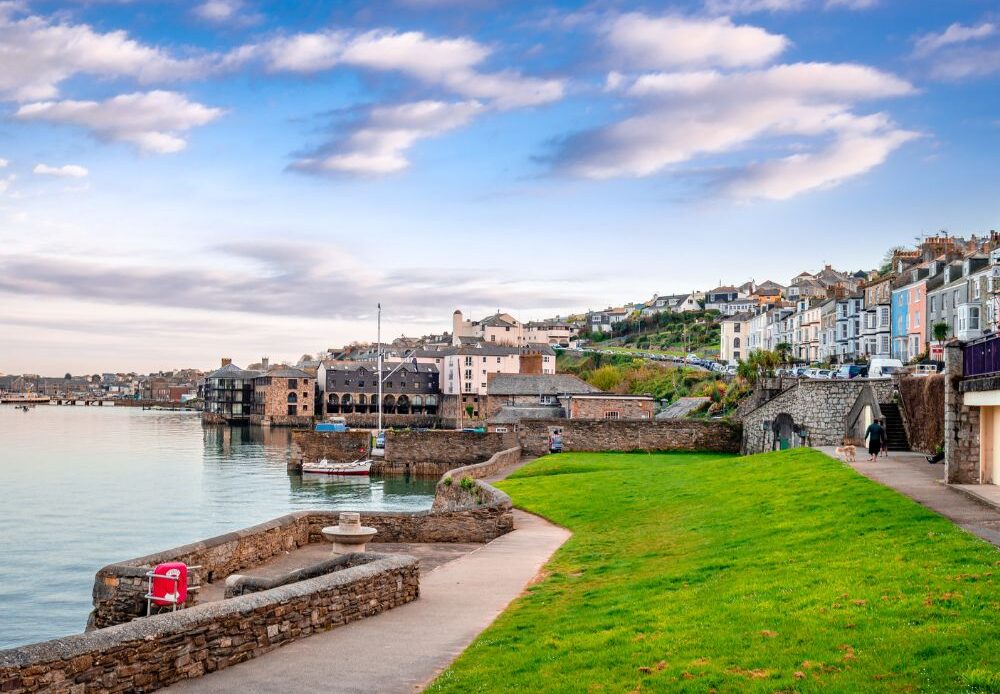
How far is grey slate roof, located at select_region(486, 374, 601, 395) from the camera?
339 ft

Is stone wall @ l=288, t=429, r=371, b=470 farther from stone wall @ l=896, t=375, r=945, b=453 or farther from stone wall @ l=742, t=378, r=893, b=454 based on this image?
stone wall @ l=896, t=375, r=945, b=453

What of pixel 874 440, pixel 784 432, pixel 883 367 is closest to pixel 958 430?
pixel 874 440

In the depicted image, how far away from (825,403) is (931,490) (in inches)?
793

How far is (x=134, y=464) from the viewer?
76938mm

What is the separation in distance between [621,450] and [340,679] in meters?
46.0

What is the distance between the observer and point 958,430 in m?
21.2

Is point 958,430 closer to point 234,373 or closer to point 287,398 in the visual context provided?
point 287,398

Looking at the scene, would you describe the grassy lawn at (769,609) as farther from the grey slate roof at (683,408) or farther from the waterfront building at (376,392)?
the waterfront building at (376,392)

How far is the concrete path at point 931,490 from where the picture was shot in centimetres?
1543

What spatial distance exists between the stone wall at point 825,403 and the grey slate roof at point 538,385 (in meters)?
55.8

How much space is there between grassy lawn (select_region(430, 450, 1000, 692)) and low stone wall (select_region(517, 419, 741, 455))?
3238 centimetres

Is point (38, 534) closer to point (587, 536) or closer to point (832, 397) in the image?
point (587, 536)

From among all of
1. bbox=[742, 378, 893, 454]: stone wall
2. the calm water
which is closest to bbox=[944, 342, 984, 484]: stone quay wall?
bbox=[742, 378, 893, 454]: stone wall

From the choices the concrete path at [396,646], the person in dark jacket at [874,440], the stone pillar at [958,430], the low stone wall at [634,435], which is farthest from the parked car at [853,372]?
the concrete path at [396,646]
